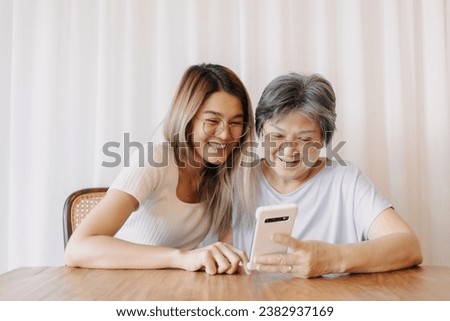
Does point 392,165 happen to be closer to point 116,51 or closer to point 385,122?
point 385,122

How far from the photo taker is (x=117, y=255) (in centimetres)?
109

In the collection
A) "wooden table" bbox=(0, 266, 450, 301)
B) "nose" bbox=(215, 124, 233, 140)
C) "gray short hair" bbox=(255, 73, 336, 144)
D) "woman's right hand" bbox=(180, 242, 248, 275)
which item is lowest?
"wooden table" bbox=(0, 266, 450, 301)

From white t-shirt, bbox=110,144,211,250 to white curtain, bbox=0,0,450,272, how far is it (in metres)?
0.42

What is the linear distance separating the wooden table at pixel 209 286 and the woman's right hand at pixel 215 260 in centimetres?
2

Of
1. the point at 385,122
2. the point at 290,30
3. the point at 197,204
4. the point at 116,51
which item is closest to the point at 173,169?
the point at 197,204

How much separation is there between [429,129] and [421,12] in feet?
1.51

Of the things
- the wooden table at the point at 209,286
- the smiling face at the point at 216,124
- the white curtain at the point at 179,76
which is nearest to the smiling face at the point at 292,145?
the smiling face at the point at 216,124

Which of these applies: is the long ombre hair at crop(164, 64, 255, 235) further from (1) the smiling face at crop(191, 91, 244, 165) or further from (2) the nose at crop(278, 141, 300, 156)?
(2) the nose at crop(278, 141, 300, 156)

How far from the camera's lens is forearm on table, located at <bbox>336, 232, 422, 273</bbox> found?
1.03m

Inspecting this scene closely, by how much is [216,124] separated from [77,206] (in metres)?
0.63

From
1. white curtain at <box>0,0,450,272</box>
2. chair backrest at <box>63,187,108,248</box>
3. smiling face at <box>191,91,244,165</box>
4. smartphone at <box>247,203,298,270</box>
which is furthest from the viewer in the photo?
white curtain at <box>0,0,450,272</box>

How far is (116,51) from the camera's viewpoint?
1.82m

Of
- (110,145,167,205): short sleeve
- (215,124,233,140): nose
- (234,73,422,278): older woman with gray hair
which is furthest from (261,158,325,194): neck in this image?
(110,145,167,205): short sleeve

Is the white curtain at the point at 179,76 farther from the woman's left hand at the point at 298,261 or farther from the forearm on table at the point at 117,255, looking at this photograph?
the woman's left hand at the point at 298,261
